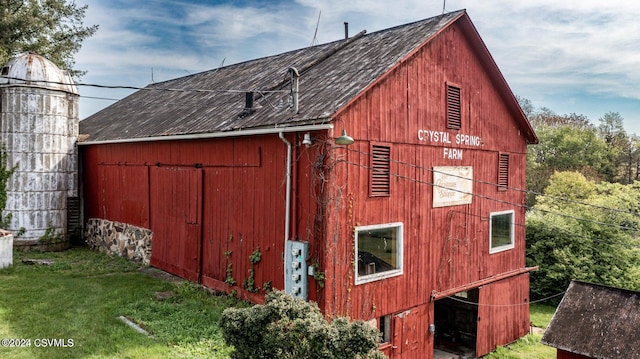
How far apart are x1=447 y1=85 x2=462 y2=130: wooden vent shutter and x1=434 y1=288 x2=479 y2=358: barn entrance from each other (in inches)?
184

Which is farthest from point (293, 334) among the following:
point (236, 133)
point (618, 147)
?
point (618, 147)

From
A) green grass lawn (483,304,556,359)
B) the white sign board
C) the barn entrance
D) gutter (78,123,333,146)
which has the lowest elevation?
green grass lawn (483,304,556,359)

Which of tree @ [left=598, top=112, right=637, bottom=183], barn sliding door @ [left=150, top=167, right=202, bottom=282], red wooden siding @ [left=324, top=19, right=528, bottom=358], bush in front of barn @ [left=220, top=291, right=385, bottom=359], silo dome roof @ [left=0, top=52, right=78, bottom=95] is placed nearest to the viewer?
bush in front of barn @ [left=220, top=291, right=385, bottom=359]

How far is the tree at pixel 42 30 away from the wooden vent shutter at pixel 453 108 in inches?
797

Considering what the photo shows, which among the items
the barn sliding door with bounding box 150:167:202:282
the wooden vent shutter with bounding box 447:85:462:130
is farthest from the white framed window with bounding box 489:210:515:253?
the barn sliding door with bounding box 150:167:202:282

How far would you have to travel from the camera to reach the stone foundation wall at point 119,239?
14.2 m

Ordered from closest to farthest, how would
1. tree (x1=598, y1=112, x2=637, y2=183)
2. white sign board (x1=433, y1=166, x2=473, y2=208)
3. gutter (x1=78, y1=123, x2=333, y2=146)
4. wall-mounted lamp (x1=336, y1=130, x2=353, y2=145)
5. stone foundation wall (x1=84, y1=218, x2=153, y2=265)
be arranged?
1. wall-mounted lamp (x1=336, y1=130, x2=353, y2=145)
2. gutter (x1=78, y1=123, x2=333, y2=146)
3. white sign board (x1=433, y1=166, x2=473, y2=208)
4. stone foundation wall (x1=84, y1=218, x2=153, y2=265)
5. tree (x1=598, y1=112, x2=637, y2=183)

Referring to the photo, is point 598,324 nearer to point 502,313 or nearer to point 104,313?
point 502,313

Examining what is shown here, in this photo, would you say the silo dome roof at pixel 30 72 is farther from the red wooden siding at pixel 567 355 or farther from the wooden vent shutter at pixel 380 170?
the red wooden siding at pixel 567 355

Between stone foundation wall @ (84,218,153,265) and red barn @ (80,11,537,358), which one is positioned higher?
red barn @ (80,11,537,358)

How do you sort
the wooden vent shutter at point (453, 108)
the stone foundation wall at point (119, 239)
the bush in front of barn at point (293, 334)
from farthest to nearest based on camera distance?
1. the stone foundation wall at point (119, 239)
2. the wooden vent shutter at point (453, 108)
3. the bush in front of barn at point (293, 334)

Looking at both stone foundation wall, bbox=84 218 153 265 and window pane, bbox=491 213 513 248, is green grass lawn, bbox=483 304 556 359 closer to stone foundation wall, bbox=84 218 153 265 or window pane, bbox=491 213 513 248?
window pane, bbox=491 213 513 248

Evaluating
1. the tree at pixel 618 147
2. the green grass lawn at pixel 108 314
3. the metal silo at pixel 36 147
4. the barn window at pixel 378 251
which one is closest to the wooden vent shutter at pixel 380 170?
the barn window at pixel 378 251

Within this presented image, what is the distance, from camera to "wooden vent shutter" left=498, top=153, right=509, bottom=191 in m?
13.2
